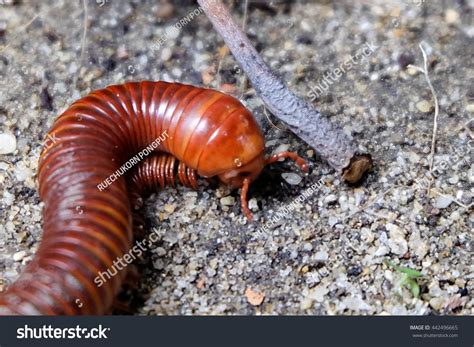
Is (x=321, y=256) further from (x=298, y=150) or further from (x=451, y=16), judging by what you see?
(x=451, y=16)

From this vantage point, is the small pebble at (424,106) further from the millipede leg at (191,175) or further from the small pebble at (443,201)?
the millipede leg at (191,175)

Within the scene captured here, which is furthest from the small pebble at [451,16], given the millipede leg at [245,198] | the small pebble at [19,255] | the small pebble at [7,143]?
the small pebble at [19,255]

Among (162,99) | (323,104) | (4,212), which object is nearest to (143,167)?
(162,99)

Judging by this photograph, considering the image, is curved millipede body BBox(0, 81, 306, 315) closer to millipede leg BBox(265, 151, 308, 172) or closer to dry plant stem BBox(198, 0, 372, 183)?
millipede leg BBox(265, 151, 308, 172)

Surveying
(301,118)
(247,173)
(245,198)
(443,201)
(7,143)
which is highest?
(7,143)

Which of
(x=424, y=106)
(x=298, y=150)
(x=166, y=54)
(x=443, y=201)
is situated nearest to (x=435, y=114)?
(x=424, y=106)
